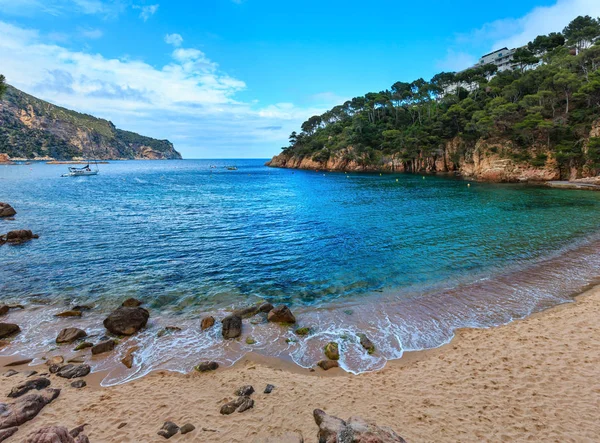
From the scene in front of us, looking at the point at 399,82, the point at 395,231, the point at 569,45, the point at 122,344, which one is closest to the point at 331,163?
the point at 399,82

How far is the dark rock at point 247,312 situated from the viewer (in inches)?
463

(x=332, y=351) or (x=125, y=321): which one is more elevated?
(x=125, y=321)

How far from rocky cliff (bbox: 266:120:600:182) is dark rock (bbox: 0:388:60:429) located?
66.9 m

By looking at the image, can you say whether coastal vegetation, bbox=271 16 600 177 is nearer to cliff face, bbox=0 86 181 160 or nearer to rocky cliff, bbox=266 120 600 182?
rocky cliff, bbox=266 120 600 182

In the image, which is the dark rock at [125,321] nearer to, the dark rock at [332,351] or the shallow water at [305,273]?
the shallow water at [305,273]

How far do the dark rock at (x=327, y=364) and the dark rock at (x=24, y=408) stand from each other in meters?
7.06

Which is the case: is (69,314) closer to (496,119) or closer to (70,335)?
(70,335)

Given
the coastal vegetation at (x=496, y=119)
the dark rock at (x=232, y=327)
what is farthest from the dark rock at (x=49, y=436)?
the coastal vegetation at (x=496, y=119)

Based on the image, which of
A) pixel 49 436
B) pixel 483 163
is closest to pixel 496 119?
pixel 483 163

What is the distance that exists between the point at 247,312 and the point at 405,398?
676 centimetres

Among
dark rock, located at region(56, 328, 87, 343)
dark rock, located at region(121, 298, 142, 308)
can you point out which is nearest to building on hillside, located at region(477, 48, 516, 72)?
dark rock, located at region(121, 298, 142, 308)

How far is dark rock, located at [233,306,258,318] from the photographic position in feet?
38.5

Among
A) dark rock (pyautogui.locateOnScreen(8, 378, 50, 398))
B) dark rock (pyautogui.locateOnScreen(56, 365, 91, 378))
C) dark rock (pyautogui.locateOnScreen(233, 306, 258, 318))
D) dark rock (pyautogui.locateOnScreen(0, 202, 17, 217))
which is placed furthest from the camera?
dark rock (pyautogui.locateOnScreen(0, 202, 17, 217))

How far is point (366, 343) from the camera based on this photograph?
383 inches
